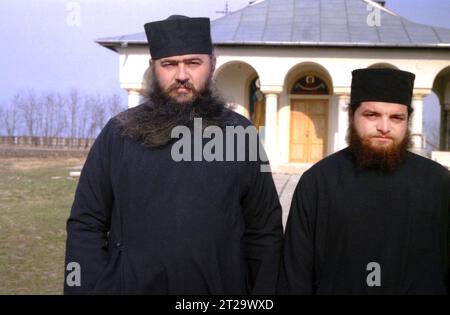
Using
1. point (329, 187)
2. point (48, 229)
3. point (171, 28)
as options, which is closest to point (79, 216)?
point (171, 28)

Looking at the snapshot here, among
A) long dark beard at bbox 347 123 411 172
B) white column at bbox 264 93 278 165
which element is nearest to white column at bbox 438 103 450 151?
white column at bbox 264 93 278 165

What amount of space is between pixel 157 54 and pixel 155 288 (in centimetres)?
131

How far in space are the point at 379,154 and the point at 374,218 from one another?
0.37 meters

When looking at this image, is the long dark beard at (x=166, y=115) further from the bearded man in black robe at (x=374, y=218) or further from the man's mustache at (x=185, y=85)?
the bearded man in black robe at (x=374, y=218)

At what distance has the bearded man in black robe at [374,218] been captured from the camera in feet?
10.2

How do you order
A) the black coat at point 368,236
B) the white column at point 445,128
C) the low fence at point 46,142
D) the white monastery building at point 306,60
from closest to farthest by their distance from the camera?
the black coat at point 368,236 < the white monastery building at point 306,60 < the white column at point 445,128 < the low fence at point 46,142

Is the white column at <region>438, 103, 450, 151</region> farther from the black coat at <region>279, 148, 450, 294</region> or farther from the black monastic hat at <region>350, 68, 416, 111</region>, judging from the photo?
the black coat at <region>279, 148, 450, 294</region>

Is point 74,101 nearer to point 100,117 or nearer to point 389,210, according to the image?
point 100,117

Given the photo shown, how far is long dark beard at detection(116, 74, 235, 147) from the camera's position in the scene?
9.86 ft

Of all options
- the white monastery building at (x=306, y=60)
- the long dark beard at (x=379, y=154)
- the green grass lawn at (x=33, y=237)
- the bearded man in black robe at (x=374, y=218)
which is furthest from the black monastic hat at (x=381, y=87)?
the white monastery building at (x=306, y=60)

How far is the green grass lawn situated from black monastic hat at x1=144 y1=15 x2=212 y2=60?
4021mm

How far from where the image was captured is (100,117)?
61.9m

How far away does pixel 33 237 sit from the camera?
9.25 meters

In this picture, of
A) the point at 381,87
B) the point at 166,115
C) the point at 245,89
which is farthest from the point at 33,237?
the point at 245,89
